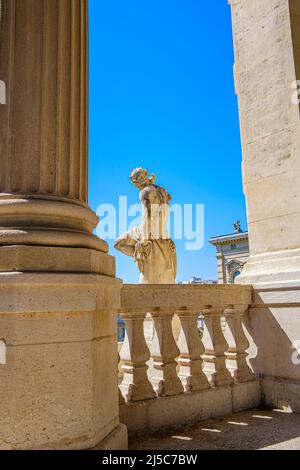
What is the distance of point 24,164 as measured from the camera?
3127 mm

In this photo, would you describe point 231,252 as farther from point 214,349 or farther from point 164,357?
point 164,357

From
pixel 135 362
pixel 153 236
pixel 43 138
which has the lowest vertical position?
pixel 135 362

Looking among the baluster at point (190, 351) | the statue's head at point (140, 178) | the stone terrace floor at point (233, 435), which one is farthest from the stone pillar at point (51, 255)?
the statue's head at point (140, 178)

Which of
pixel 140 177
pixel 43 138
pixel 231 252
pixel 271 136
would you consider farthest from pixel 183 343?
pixel 231 252

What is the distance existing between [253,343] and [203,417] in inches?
51.2

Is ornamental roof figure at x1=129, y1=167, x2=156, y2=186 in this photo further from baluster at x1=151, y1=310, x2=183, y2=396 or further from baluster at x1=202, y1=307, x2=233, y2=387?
baluster at x1=151, y1=310, x2=183, y2=396

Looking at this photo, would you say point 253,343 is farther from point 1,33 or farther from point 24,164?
point 1,33

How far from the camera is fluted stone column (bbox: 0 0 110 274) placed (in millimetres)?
3033

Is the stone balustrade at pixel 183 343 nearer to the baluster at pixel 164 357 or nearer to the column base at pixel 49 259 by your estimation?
the baluster at pixel 164 357

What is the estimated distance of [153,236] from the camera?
10422mm

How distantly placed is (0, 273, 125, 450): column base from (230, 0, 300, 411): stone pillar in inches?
107

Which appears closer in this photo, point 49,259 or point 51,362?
point 51,362

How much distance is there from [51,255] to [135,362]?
5.30ft
